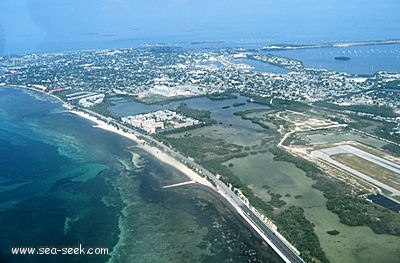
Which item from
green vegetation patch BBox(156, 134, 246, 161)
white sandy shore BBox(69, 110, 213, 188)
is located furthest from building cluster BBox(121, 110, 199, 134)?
green vegetation patch BBox(156, 134, 246, 161)

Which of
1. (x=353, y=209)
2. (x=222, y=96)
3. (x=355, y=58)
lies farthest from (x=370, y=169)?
(x=355, y=58)

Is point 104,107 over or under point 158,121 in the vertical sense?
under

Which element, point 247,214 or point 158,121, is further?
point 158,121

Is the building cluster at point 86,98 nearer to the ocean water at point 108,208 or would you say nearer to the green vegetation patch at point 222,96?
the ocean water at point 108,208

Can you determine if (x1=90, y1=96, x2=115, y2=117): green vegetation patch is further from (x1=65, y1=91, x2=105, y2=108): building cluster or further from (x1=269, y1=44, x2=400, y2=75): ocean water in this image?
(x1=269, y1=44, x2=400, y2=75): ocean water

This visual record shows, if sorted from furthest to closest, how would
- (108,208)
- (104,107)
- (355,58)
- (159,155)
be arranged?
(355,58)
(104,107)
(159,155)
(108,208)

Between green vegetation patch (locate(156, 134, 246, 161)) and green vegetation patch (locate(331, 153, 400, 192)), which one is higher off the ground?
green vegetation patch (locate(331, 153, 400, 192))

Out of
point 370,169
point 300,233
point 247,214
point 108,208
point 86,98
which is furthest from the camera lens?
point 86,98

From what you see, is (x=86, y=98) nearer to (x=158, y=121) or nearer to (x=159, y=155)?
(x=158, y=121)
